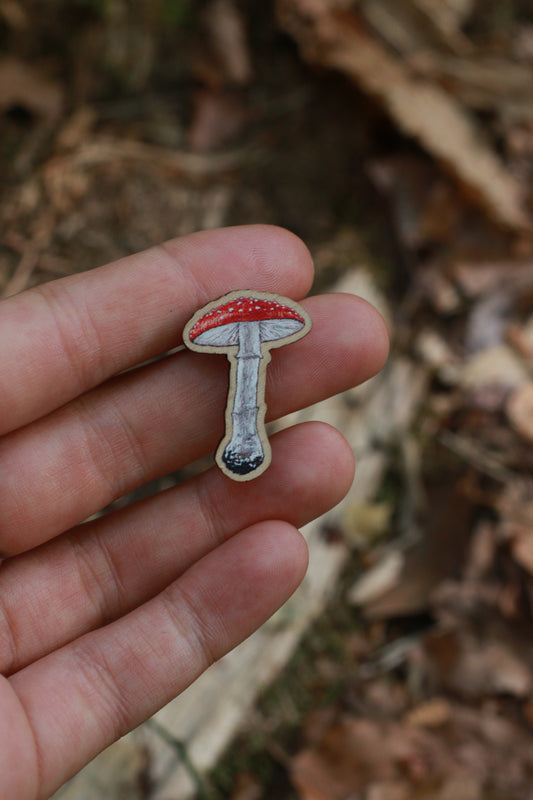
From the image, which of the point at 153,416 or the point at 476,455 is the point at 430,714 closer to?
the point at 476,455

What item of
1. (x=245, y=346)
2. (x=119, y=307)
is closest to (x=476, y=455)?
(x=245, y=346)

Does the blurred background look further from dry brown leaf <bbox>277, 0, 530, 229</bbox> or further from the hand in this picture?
the hand

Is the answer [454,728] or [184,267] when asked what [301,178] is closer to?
[184,267]

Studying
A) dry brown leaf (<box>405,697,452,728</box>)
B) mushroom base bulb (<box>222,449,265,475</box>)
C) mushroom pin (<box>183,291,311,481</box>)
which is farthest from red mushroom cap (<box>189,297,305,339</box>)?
dry brown leaf (<box>405,697,452,728</box>)

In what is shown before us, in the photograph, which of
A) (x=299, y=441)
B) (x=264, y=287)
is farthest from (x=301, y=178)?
(x=299, y=441)

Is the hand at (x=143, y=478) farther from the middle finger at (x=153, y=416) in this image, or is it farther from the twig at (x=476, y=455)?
the twig at (x=476, y=455)

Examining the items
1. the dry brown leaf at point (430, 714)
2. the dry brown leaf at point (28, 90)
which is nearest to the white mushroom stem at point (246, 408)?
the dry brown leaf at point (430, 714)
